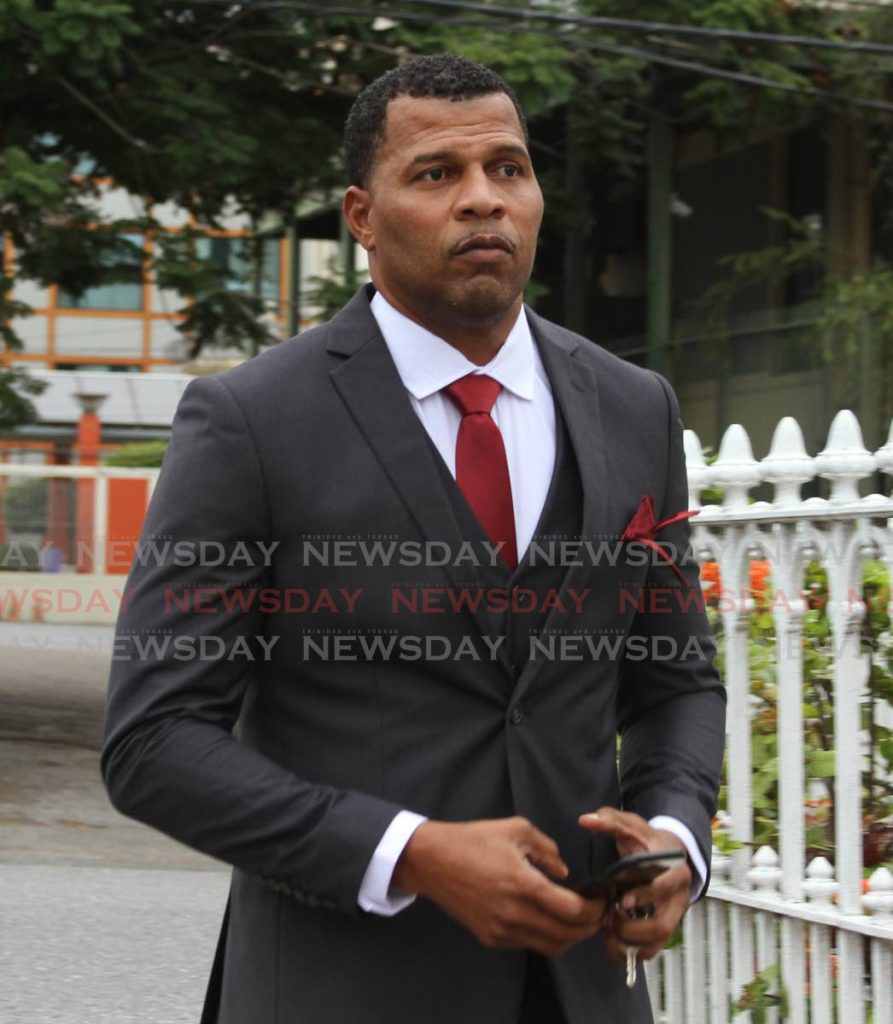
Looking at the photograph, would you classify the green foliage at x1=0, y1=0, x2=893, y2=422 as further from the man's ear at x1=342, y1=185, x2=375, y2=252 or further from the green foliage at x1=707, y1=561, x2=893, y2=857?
the man's ear at x1=342, y1=185, x2=375, y2=252

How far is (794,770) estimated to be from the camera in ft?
12.1

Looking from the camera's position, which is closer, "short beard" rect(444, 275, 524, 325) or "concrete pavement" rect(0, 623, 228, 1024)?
"short beard" rect(444, 275, 524, 325)

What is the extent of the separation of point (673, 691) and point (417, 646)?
1.33 ft

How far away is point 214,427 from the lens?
2.04 m

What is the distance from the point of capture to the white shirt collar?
7.14ft

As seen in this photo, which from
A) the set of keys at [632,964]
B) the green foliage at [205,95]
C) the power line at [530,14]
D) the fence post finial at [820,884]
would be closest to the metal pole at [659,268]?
the green foliage at [205,95]

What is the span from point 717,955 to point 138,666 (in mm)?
2229

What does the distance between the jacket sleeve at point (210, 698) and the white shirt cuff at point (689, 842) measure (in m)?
0.35

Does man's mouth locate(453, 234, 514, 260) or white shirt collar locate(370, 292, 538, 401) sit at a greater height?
man's mouth locate(453, 234, 514, 260)

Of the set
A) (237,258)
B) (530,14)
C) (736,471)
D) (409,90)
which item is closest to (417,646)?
(409,90)

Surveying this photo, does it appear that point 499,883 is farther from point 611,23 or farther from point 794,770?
point 611,23

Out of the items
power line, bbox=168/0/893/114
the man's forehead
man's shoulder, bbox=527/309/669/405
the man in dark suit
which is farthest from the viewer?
power line, bbox=168/0/893/114

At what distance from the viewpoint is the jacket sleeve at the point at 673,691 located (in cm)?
219

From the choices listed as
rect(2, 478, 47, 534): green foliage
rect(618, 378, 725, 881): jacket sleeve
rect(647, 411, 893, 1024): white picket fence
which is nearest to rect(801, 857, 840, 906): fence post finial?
rect(647, 411, 893, 1024): white picket fence
